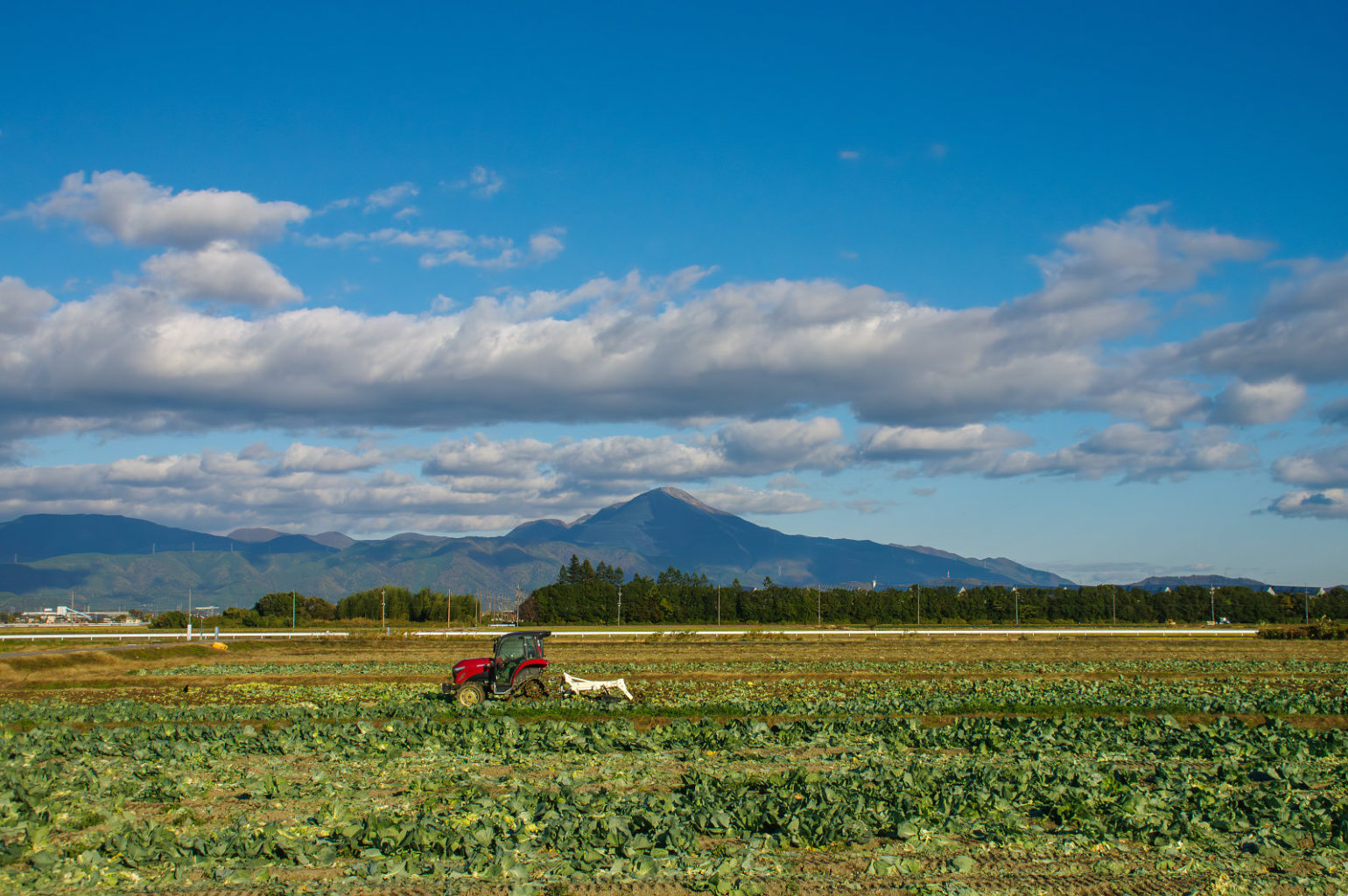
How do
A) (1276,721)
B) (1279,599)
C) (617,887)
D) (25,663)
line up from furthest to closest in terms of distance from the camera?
(1279,599) → (25,663) → (1276,721) → (617,887)

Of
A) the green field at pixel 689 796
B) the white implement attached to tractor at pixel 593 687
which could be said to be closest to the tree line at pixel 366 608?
the green field at pixel 689 796

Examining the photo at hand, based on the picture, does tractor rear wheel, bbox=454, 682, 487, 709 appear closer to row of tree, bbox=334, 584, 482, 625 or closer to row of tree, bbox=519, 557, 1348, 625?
row of tree, bbox=519, 557, 1348, 625

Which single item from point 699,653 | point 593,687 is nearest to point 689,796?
point 593,687

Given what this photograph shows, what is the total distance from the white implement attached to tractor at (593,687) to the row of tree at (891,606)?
110745 millimetres

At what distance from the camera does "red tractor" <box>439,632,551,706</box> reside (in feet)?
89.9

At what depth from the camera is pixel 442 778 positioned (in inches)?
634

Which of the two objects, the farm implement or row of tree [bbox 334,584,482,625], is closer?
the farm implement

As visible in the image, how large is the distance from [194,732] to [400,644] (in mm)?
55222

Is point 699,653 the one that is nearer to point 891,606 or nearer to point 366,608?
point 891,606

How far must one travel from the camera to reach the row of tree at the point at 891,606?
142 m

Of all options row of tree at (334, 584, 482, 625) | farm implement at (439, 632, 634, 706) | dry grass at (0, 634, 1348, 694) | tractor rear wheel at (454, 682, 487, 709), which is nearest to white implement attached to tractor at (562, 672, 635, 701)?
farm implement at (439, 632, 634, 706)

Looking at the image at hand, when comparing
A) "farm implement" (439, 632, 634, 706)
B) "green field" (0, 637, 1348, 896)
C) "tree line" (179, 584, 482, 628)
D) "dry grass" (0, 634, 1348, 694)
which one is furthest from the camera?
"tree line" (179, 584, 482, 628)

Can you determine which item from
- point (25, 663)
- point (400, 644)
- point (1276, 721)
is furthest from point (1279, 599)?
point (25, 663)

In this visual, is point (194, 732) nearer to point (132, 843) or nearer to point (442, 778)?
point (442, 778)
